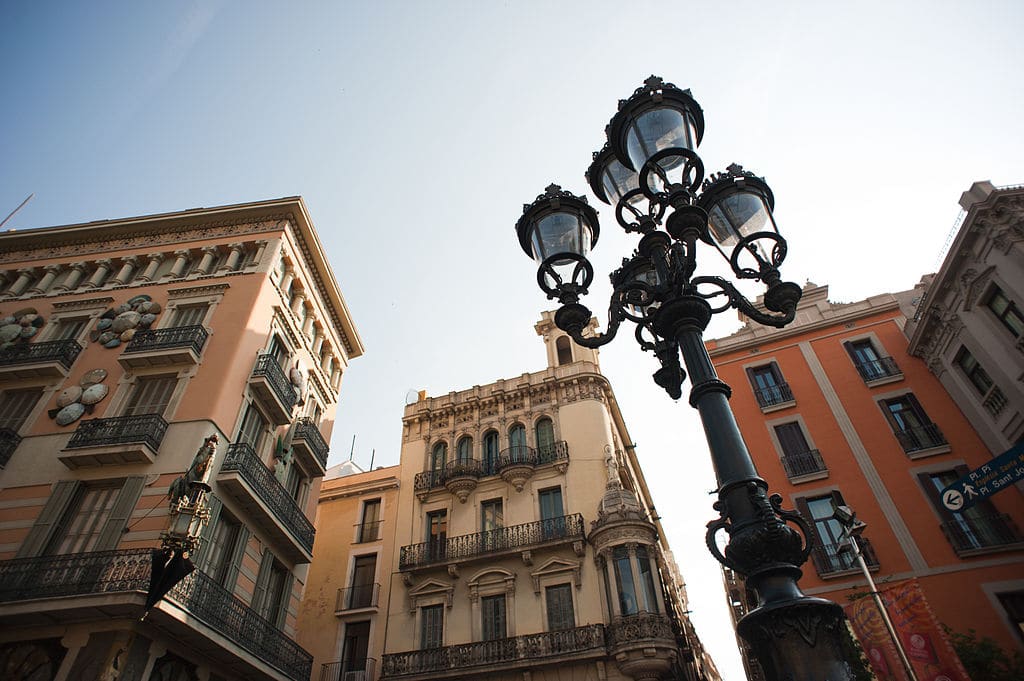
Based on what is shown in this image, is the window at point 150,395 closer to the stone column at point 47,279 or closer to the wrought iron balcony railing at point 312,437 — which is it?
the wrought iron balcony railing at point 312,437

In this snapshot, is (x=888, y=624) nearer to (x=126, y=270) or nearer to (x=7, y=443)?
(x=7, y=443)

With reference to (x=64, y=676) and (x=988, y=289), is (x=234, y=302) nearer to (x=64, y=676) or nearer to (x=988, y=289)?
(x=64, y=676)

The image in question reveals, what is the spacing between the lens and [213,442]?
42.6 ft

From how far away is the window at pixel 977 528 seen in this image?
1708cm

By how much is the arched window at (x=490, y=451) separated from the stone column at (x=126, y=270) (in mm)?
15562

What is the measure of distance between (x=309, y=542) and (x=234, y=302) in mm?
8548

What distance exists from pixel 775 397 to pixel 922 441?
16.4 ft

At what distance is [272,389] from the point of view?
1775 cm

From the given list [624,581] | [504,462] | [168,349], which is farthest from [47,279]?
[624,581]

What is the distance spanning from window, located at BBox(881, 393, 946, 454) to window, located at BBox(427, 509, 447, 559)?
17.8m

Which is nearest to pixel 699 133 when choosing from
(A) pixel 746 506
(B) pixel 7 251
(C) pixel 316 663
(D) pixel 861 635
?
(A) pixel 746 506

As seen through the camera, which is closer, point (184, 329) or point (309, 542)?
point (184, 329)

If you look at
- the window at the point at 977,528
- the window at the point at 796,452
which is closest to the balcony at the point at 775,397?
the window at the point at 796,452

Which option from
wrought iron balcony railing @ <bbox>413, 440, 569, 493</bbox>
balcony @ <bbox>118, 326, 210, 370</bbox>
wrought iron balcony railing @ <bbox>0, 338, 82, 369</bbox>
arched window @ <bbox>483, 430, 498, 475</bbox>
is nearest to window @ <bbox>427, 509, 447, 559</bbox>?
wrought iron balcony railing @ <bbox>413, 440, 569, 493</bbox>
